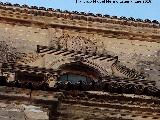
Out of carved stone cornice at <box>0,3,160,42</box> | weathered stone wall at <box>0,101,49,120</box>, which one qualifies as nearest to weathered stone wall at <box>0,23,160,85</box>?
carved stone cornice at <box>0,3,160,42</box>

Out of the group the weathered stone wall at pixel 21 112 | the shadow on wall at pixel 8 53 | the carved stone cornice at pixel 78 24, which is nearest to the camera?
the weathered stone wall at pixel 21 112

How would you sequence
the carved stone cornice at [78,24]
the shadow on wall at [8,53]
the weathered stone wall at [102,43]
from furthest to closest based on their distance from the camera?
the carved stone cornice at [78,24] < the weathered stone wall at [102,43] < the shadow on wall at [8,53]

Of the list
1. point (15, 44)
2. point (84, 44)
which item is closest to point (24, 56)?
point (15, 44)

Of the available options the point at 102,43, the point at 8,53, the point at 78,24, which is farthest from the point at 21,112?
the point at 78,24

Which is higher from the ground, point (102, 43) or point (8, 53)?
point (102, 43)

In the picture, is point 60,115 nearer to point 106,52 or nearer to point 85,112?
point 85,112

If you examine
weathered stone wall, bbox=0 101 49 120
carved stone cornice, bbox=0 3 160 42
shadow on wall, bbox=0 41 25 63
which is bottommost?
weathered stone wall, bbox=0 101 49 120

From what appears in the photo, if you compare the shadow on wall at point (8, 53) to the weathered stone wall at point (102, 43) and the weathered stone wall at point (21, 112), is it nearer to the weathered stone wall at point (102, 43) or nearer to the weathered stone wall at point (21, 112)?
the weathered stone wall at point (102, 43)

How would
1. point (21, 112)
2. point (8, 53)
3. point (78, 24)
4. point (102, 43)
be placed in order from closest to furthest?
point (21, 112)
point (8, 53)
point (102, 43)
point (78, 24)

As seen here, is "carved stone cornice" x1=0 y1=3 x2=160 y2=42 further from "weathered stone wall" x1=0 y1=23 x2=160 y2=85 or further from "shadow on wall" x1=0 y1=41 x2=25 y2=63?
"shadow on wall" x1=0 y1=41 x2=25 y2=63

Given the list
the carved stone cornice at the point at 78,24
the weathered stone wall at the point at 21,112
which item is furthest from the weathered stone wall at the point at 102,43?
the weathered stone wall at the point at 21,112

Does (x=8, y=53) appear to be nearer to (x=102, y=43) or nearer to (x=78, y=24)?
(x=78, y=24)

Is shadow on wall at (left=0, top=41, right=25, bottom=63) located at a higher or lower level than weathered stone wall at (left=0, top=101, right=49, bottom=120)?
higher

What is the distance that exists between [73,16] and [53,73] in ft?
14.1
